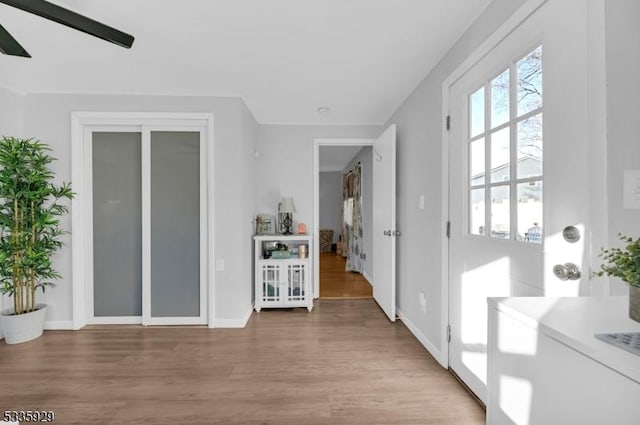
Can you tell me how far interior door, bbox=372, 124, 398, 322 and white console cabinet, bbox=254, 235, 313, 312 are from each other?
824mm

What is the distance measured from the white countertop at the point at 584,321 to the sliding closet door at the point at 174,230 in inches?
111

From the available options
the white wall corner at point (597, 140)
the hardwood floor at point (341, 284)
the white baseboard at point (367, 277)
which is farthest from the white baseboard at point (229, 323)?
the white wall corner at point (597, 140)

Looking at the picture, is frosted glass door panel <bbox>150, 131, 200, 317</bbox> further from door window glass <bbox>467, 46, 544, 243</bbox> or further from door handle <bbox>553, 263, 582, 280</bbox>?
door handle <bbox>553, 263, 582, 280</bbox>

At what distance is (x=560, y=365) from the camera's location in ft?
2.30

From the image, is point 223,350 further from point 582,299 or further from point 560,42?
point 560,42

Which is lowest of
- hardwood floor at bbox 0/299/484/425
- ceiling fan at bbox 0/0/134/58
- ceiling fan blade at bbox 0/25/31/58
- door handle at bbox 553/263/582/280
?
hardwood floor at bbox 0/299/484/425

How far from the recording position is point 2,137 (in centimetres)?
270

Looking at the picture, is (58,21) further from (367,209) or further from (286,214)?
(367,209)

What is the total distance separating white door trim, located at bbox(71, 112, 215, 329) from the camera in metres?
2.94

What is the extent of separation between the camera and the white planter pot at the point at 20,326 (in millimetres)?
2598

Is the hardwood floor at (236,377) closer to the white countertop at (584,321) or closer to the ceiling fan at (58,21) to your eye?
the white countertop at (584,321)

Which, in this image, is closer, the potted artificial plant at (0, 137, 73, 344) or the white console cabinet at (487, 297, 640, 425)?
the white console cabinet at (487, 297, 640, 425)

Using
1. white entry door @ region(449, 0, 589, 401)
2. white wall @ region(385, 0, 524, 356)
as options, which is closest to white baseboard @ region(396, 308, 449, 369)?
white wall @ region(385, 0, 524, 356)

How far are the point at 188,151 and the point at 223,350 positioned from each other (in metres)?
1.93
